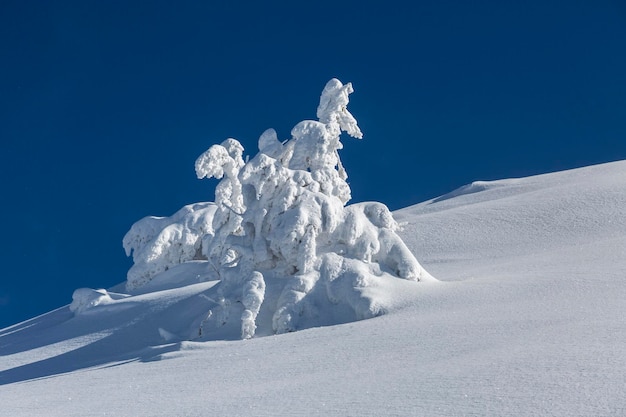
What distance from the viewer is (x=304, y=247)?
60.2 ft

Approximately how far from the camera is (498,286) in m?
16.5

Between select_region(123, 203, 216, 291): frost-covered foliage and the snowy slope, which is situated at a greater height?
select_region(123, 203, 216, 291): frost-covered foliage

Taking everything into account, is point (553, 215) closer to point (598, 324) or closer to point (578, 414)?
point (598, 324)

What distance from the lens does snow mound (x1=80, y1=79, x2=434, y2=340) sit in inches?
685

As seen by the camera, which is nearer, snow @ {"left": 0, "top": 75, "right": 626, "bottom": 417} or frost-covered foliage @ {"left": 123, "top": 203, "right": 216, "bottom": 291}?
snow @ {"left": 0, "top": 75, "right": 626, "bottom": 417}

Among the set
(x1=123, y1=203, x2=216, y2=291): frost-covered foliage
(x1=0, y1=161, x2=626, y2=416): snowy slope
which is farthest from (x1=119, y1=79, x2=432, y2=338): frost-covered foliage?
(x1=123, y1=203, x2=216, y2=291): frost-covered foliage

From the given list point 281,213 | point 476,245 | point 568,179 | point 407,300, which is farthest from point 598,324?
point 568,179

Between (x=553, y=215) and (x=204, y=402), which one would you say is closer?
(x=204, y=402)

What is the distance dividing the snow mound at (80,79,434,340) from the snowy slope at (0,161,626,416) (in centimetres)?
73

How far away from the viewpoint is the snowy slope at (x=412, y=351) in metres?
9.32

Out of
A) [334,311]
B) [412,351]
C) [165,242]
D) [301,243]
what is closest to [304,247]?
[301,243]

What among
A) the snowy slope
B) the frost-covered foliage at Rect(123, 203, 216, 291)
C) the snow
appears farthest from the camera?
the frost-covered foliage at Rect(123, 203, 216, 291)

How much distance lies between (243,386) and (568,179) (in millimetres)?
26273

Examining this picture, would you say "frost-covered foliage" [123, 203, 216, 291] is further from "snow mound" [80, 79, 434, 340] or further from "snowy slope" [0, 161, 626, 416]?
"snow mound" [80, 79, 434, 340]
